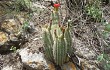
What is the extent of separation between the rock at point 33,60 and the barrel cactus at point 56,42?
0.35ft

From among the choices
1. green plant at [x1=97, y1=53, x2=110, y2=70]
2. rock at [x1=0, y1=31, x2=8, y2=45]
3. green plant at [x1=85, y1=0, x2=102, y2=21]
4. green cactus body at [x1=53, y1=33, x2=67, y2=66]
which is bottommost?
green plant at [x1=97, y1=53, x2=110, y2=70]

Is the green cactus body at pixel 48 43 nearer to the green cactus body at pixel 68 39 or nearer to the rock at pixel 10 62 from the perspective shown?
the green cactus body at pixel 68 39

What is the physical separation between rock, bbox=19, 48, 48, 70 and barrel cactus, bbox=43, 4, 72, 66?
0.11 meters

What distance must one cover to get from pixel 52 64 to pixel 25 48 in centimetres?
51

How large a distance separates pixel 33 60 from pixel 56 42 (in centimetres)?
45

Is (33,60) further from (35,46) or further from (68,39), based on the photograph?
(68,39)

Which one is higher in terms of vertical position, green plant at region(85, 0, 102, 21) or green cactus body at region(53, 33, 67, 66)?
green plant at region(85, 0, 102, 21)

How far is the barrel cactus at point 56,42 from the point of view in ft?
10.2

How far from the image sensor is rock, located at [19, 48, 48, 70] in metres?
3.27

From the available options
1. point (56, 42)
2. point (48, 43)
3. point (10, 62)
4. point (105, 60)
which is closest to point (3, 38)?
point (10, 62)

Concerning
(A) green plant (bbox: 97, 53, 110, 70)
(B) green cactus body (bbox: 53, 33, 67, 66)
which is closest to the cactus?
(B) green cactus body (bbox: 53, 33, 67, 66)

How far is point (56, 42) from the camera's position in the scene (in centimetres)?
309

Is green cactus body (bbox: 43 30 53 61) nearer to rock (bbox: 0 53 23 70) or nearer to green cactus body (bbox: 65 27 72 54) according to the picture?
green cactus body (bbox: 65 27 72 54)

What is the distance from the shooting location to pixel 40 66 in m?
3.26
